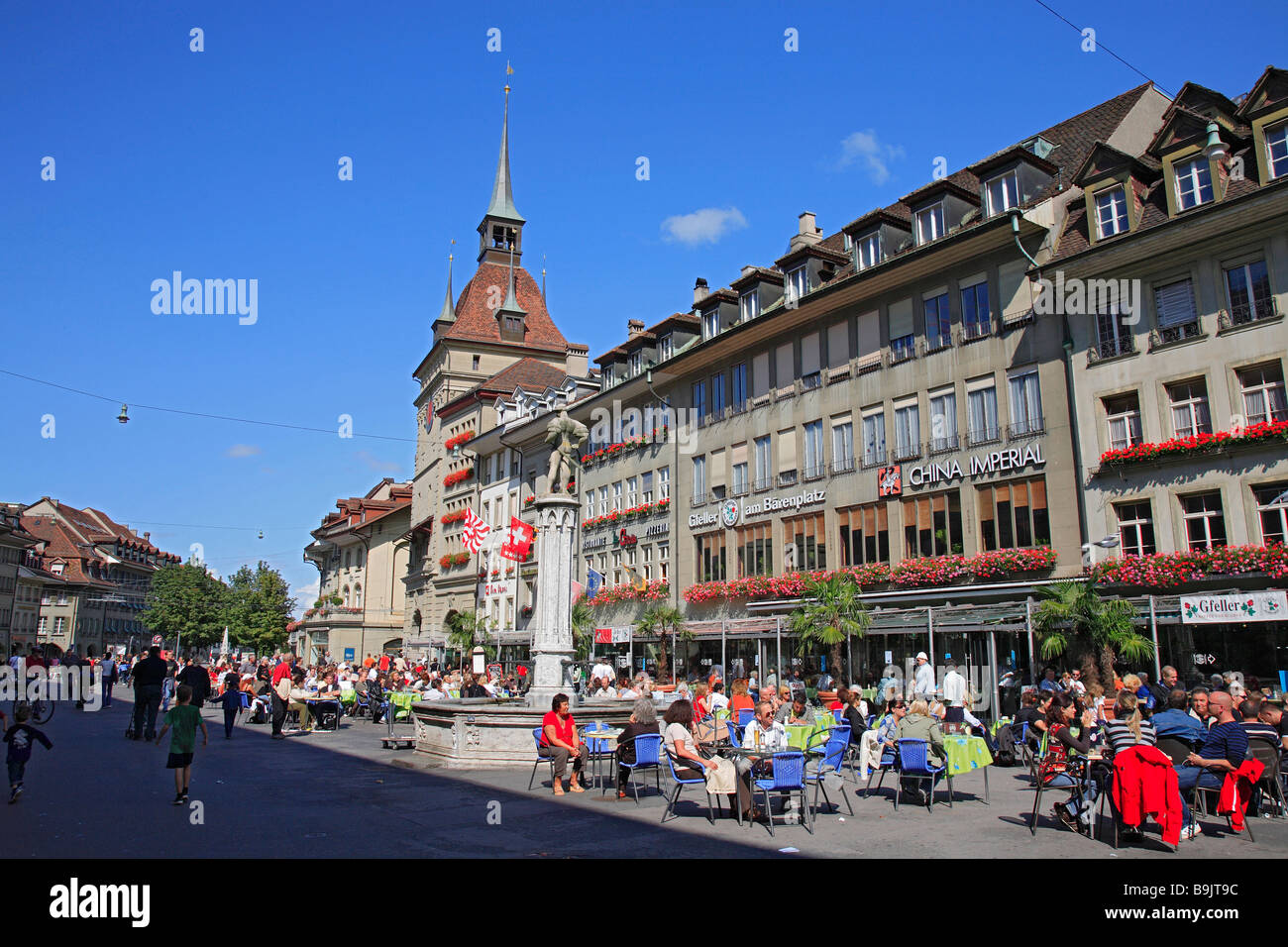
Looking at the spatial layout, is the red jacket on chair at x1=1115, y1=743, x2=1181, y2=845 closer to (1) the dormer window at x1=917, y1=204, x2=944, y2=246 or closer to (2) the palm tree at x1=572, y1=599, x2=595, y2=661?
(1) the dormer window at x1=917, y1=204, x2=944, y2=246

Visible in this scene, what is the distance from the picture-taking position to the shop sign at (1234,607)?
19.4m

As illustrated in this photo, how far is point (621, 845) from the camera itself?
9234 mm

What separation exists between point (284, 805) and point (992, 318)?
884 inches

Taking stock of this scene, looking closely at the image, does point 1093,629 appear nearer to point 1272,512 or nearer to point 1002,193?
point 1272,512

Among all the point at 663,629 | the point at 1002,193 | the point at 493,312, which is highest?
the point at 493,312

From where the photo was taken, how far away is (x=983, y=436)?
2666 centimetres

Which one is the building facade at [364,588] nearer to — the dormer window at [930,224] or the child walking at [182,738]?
the dormer window at [930,224]

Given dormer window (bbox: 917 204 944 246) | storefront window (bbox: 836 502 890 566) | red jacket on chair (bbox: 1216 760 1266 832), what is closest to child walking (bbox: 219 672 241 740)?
storefront window (bbox: 836 502 890 566)

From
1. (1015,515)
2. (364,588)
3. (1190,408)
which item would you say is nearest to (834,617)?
(1015,515)

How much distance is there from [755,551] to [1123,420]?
14.0 meters

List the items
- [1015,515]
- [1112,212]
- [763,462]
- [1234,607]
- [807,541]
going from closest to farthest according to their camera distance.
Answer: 1. [1234,607]
2. [1112,212]
3. [1015,515]
4. [807,541]
5. [763,462]

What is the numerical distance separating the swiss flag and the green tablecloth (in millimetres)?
29975

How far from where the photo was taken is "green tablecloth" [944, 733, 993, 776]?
12062 mm
